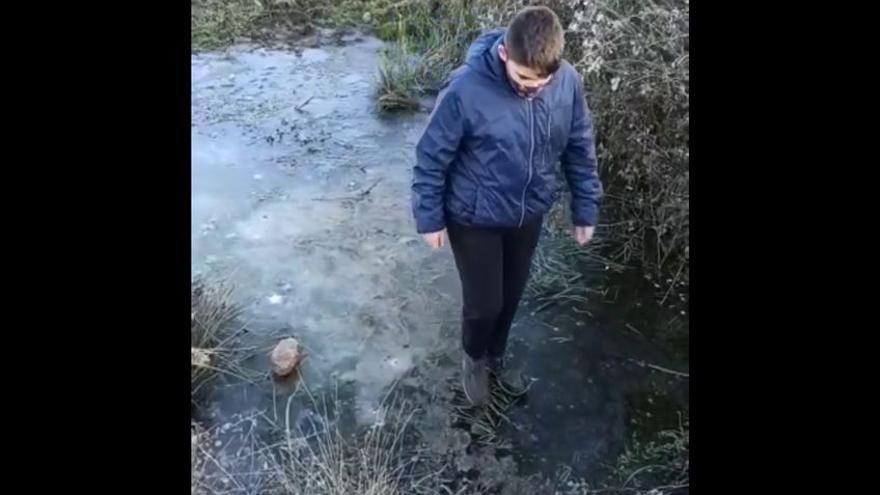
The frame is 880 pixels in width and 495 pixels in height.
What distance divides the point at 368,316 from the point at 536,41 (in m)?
1.99

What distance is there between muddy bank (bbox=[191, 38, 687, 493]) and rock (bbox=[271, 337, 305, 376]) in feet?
0.22

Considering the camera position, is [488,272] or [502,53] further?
[488,272]

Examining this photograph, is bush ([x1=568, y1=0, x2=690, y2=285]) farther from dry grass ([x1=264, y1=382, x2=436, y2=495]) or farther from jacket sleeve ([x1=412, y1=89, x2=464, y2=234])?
dry grass ([x1=264, y1=382, x2=436, y2=495])

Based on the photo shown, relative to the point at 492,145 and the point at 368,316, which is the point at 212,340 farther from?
the point at 492,145

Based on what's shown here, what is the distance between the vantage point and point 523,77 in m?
2.73

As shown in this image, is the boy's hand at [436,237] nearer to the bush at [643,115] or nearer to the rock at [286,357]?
the rock at [286,357]

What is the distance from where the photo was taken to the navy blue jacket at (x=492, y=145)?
9.27ft

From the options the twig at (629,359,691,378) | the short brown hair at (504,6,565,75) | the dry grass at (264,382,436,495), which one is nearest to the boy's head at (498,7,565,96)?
the short brown hair at (504,6,565,75)

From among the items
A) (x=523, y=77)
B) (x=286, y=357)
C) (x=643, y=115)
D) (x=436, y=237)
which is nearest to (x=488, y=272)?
(x=436, y=237)

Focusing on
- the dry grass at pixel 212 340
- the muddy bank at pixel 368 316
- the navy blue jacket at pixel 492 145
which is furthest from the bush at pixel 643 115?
the dry grass at pixel 212 340

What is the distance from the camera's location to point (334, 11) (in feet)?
25.9
